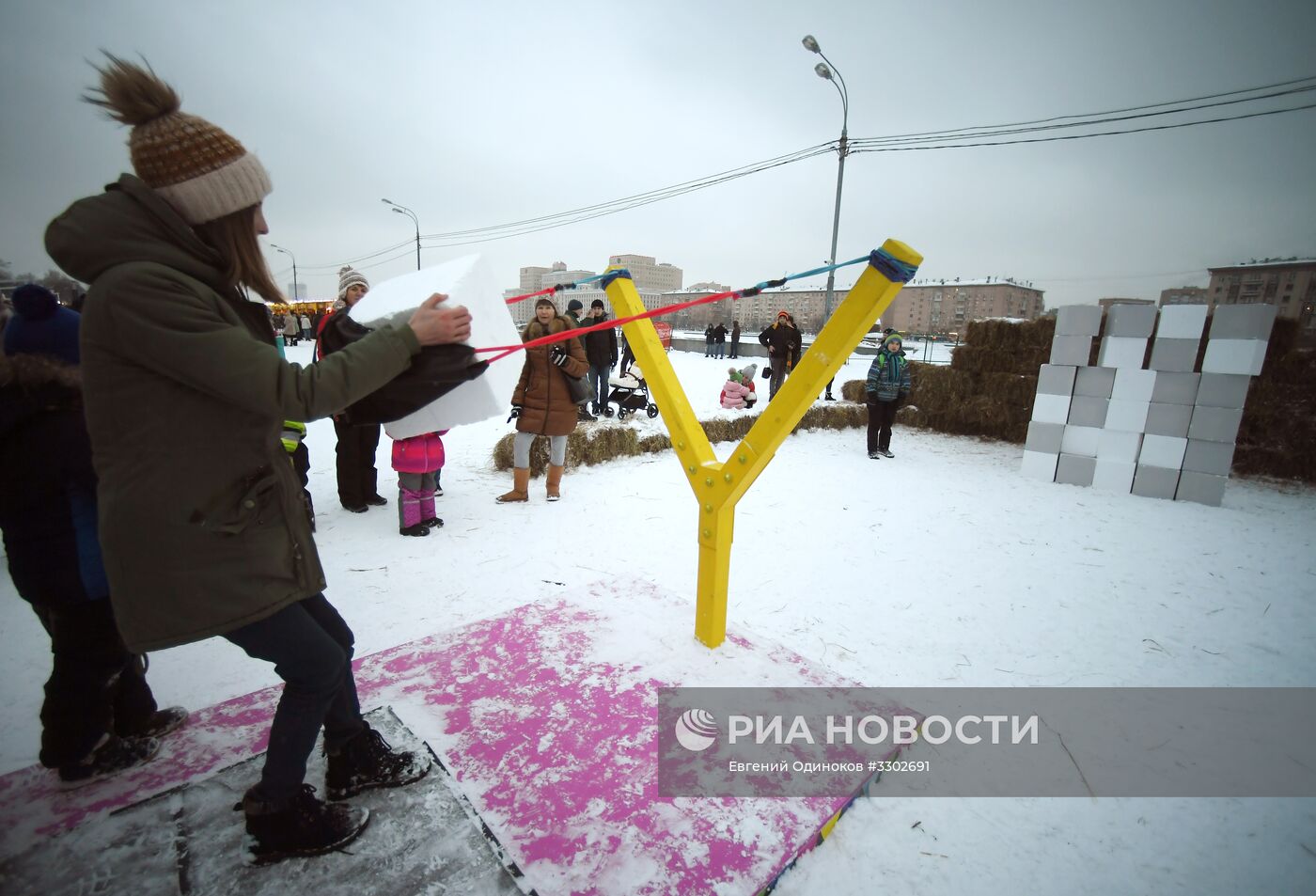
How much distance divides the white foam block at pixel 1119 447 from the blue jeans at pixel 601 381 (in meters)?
6.70

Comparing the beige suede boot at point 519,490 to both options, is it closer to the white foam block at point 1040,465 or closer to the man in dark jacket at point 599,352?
the man in dark jacket at point 599,352

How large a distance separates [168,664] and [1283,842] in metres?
4.50

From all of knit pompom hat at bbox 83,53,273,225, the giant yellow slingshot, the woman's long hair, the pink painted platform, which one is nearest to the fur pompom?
knit pompom hat at bbox 83,53,273,225

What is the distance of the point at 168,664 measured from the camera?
8.34ft

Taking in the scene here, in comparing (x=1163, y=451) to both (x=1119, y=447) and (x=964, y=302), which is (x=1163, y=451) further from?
(x=964, y=302)

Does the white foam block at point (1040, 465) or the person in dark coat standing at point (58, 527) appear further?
the white foam block at point (1040, 465)

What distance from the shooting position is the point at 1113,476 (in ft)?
20.6

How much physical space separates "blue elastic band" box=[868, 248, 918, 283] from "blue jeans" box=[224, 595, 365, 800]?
77.0 inches

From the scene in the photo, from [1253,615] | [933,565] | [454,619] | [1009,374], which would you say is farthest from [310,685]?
[1009,374]

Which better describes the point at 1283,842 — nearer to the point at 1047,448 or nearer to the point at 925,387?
the point at 1047,448

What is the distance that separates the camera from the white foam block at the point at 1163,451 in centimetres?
589

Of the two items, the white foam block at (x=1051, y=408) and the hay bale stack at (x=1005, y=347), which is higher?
the hay bale stack at (x=1005, y=347)

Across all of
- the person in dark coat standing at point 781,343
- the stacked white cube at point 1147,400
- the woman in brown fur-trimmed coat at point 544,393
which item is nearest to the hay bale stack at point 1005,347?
the stacked white cube at point 1147,400

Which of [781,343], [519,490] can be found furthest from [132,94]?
[781,343]
